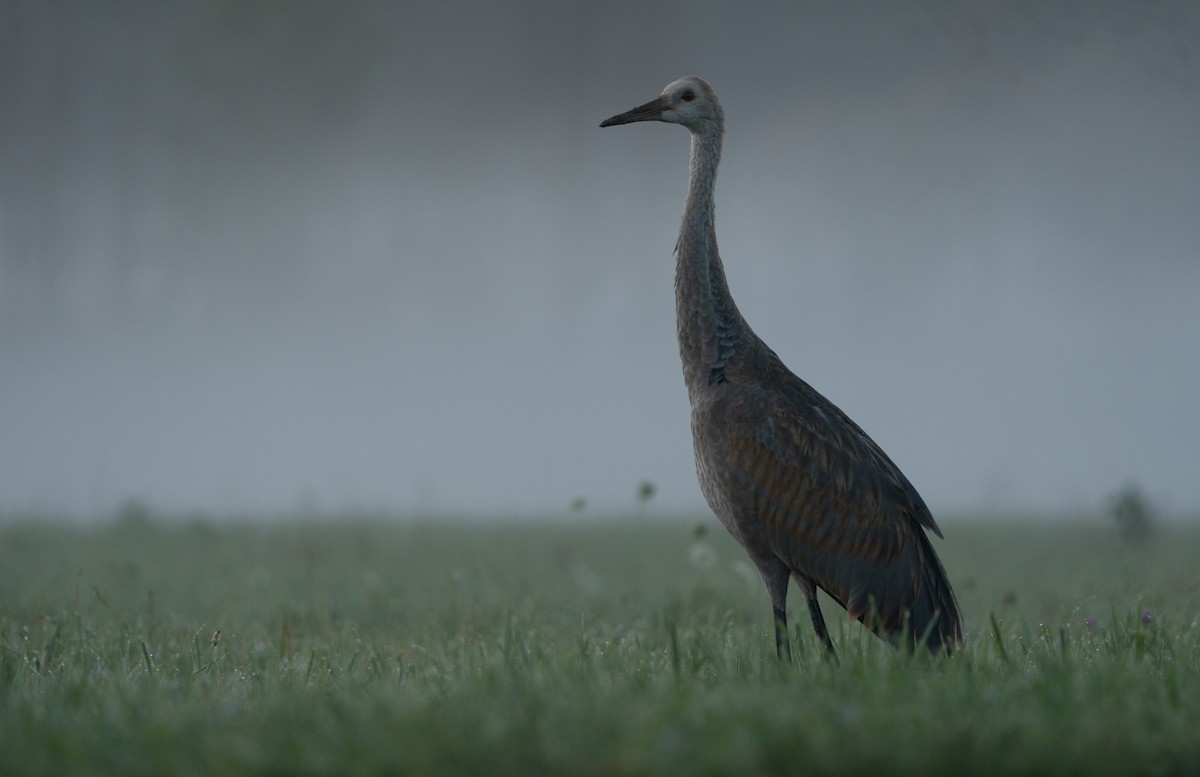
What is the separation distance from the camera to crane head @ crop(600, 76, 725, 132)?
6820 millimetres

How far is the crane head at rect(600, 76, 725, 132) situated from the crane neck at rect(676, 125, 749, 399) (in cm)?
50

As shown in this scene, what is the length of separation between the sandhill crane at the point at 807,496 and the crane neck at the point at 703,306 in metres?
0.01

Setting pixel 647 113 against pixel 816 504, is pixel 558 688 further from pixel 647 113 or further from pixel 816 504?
pixel 647 113

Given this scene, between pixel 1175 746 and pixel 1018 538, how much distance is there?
59.1 ft

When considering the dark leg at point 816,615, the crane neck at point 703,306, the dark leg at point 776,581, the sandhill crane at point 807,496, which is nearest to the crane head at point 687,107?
the crane neck at point 703,306

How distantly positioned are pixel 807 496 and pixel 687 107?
2.77 m

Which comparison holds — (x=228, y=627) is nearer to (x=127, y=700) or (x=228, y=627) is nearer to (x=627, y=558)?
(x=127, y=700)

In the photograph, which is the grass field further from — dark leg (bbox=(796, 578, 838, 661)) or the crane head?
the crane head

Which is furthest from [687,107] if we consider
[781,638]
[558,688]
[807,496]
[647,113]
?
[558,688]

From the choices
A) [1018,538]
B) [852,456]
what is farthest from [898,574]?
[1018,538]

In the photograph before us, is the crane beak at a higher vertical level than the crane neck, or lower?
higher

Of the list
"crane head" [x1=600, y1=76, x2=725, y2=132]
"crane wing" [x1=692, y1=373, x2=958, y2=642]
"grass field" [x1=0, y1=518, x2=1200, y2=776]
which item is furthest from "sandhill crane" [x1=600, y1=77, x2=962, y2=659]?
"crane head" [x1=600, y1=76, x2=725, y2=132]

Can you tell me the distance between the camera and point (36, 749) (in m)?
3.49

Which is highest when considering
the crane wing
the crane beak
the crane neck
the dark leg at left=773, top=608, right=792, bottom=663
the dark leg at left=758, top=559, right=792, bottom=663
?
the crane beak
